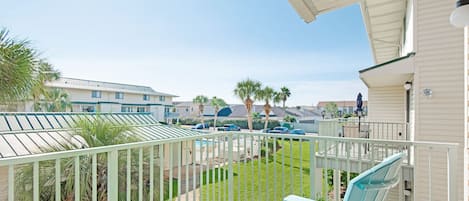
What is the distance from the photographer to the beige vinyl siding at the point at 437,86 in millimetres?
5207

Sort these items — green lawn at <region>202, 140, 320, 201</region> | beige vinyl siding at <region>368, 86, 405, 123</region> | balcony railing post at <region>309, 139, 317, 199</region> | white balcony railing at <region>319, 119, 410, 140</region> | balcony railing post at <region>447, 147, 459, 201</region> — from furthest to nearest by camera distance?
beige vinyl siding at <region>368, 86, 405, 123</region>
white balcony railing at <region>319, 119, 410, 140</region>
green lawn at <region>202, 140, 320, 201</region>
balcony railing post at <region>309, 139, 317, 199</region>
balcony railing post at <region>447, 147, 459, 201</region>

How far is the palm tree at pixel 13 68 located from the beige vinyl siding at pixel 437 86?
311 inches

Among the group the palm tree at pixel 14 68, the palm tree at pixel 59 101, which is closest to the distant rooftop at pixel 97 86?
the palm tree at pixel 59 101

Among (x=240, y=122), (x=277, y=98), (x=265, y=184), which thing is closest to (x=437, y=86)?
(x=265, y=184)

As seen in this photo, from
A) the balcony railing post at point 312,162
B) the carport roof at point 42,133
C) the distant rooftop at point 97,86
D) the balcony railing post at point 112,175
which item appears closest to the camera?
the balcony railing post at point 112,175

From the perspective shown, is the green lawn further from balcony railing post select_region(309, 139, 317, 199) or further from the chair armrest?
the chair armrest

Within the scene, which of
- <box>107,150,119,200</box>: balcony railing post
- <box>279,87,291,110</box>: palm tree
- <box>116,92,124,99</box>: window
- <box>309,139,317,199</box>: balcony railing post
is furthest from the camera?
<box>116,92,124,99</box>: window

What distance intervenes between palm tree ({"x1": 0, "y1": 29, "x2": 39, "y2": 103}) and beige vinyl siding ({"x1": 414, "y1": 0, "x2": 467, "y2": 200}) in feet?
25.9

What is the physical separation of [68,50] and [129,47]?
4.22 m

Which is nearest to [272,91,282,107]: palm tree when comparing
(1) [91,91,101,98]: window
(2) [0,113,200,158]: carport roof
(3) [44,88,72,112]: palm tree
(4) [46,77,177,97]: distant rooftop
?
(4) [46,77,177,97]: distant rooftop

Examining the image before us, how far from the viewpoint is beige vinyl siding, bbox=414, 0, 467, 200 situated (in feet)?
17.1

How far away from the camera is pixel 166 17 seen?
40.0 feet

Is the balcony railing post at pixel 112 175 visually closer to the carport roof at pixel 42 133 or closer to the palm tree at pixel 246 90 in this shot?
the carport roof at pixel 42 133

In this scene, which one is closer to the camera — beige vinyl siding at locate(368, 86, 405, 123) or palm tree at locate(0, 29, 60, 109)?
palm tree at locate(0, 29, 60, 109)
